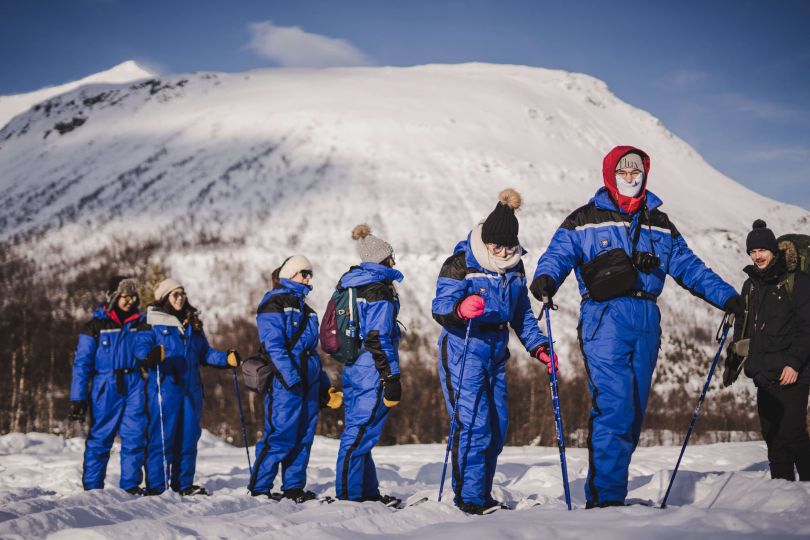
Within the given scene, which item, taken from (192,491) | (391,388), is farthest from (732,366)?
(192,491)

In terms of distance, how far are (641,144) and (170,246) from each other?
8150 centimetres

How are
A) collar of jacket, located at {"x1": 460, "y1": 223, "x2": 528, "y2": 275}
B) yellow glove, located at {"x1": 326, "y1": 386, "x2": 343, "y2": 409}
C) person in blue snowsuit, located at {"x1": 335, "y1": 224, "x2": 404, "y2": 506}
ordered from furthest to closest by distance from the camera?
yellow glove, located at {"x1": 326, "y1": 386, "x2": 343, "y2": 409}, person in blue snowsuit, located at {"x1": 335, "y1": 224, "x2": 404, "y2": 506}, collar of jacket, located at {"x1": 460, "y1": 223, "x2": 528, "y2": 275}

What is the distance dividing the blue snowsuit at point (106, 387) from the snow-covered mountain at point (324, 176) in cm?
4354

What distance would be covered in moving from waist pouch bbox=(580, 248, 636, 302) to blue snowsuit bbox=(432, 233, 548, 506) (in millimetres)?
808

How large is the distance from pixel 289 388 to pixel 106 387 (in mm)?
2734

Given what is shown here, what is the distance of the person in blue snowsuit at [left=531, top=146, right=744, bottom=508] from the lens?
14.7 feet

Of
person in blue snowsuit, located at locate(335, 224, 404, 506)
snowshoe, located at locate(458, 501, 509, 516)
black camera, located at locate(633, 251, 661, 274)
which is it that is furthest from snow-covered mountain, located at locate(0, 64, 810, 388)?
black camera, located at locate(633, 251, 661, 274)

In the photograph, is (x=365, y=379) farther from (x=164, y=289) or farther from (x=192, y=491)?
(x=164, y=289)

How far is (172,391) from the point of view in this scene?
299 inches

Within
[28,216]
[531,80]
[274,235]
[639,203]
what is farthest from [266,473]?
[531,80]

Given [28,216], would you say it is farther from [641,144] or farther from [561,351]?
[641,144]

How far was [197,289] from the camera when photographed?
62.9 m

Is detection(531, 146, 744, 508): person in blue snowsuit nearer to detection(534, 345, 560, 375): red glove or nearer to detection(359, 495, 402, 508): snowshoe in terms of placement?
detection(534, 345, 560, 375): red glove

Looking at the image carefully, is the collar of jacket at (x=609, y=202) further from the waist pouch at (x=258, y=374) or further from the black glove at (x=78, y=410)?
the black glove at (x=78, y=410)
